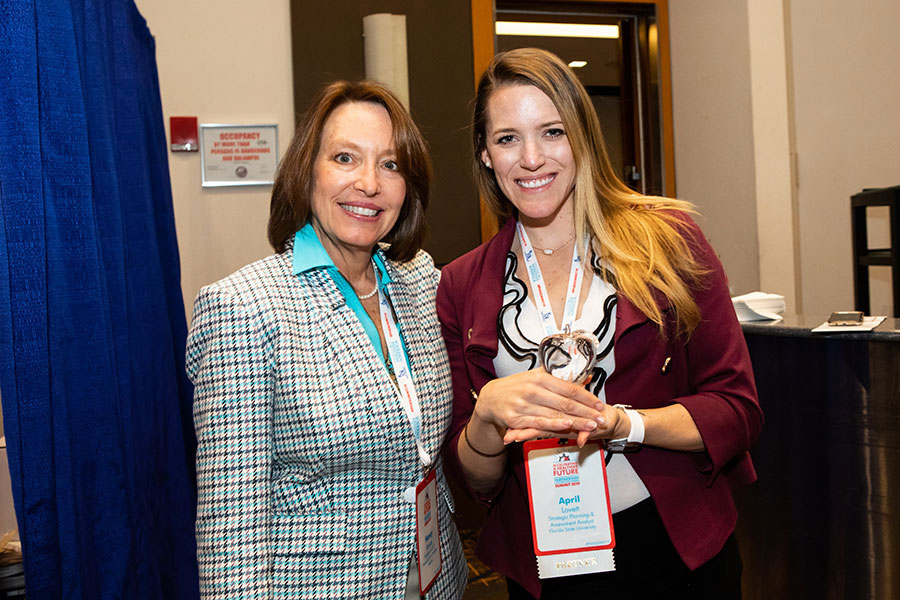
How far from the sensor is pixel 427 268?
207 cm

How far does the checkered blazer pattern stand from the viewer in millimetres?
1409

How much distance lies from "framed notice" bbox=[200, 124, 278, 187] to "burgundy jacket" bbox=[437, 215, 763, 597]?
2.77 m

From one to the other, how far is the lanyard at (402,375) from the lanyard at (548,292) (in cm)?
32

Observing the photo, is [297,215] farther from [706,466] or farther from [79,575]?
[706,466]

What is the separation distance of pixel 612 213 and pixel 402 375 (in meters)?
0.61

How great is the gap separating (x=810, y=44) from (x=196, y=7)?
3467 millimetres

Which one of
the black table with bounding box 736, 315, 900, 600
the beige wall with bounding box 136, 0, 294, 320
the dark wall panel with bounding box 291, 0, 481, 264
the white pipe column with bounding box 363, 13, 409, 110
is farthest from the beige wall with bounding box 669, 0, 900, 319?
the beige wall with bounding box 136, 0, 294, 320

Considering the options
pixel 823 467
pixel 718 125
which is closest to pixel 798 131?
pixel 718 125

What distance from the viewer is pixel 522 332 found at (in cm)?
165

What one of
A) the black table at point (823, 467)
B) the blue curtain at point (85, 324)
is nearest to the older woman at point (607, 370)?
the black table at point (823, 467)

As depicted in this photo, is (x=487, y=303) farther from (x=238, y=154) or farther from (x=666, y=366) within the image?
(x=238, y=154)

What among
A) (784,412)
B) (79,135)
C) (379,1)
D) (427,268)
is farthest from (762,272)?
(79,135)

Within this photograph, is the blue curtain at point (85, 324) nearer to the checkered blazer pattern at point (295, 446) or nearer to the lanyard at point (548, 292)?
the checkered blazer pattern at point (295, 446)

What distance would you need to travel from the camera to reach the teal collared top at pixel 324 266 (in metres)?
1.64
